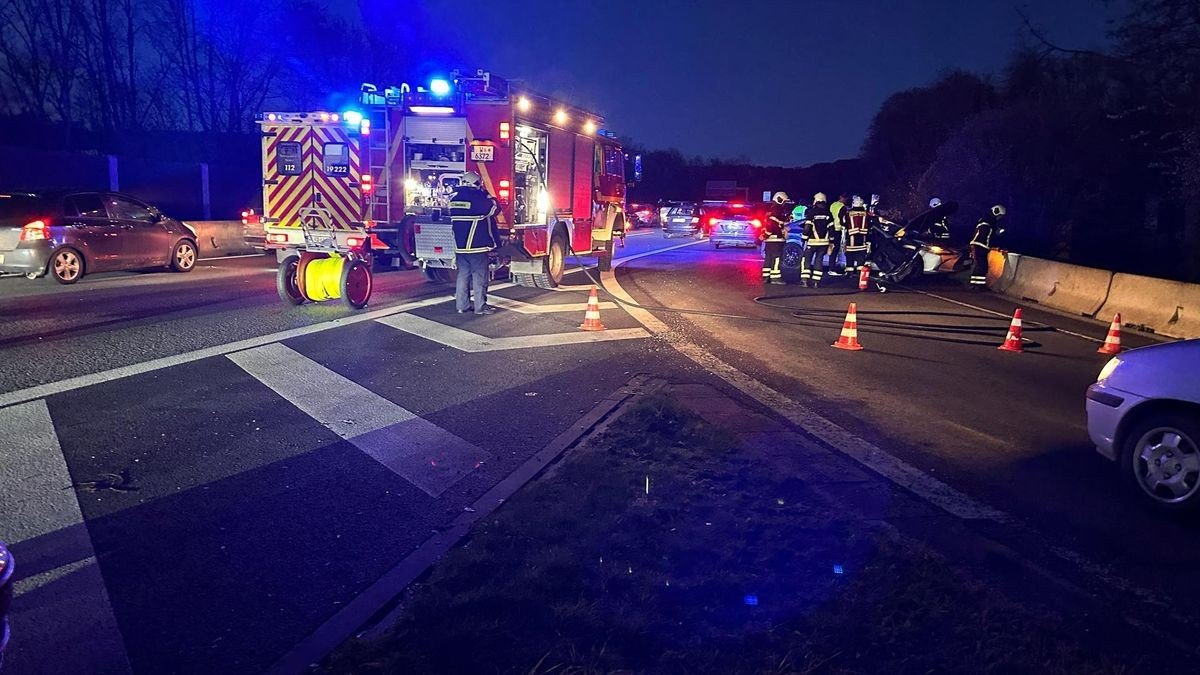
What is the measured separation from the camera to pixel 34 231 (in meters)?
14.1

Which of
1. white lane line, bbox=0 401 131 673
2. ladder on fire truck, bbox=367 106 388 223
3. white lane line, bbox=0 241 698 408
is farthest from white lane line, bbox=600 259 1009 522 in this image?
ladder on fire truck, bbox=367 106 388 223

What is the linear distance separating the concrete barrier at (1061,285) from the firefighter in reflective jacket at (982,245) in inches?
22.5

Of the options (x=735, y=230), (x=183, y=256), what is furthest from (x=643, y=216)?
(x=183, y=256)

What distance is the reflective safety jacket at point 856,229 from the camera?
727 inches

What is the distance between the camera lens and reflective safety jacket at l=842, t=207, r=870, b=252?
727 inches

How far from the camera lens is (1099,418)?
5.94m

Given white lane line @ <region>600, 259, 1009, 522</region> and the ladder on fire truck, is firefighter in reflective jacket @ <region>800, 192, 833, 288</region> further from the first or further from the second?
the ladder on fire truck

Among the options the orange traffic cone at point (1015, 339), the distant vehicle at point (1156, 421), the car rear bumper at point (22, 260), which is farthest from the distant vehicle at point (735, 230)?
the distant vehicle at point (1156, 421)

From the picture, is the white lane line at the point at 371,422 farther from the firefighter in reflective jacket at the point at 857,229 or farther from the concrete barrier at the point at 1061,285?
the concrete barrier at the point at 1061,285

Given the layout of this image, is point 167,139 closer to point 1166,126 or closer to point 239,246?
point 239,246

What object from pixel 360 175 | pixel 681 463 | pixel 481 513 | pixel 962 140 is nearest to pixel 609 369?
pixel 681 463

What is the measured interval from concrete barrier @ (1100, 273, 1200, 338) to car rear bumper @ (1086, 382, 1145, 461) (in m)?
8.51

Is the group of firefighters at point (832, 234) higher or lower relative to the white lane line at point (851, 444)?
higher

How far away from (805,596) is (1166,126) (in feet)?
70.8
